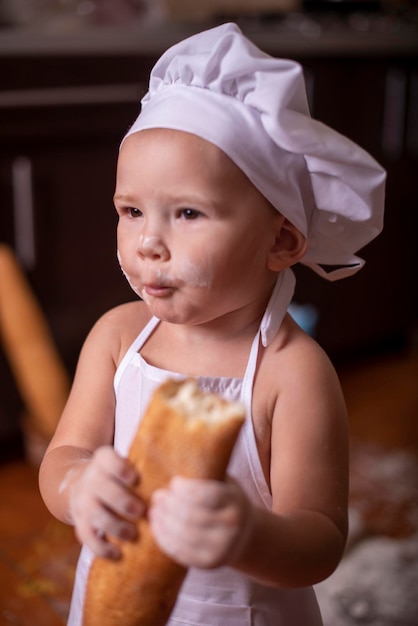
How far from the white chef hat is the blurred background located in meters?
1.00

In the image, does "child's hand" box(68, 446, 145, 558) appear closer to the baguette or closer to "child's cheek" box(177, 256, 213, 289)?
the baguette

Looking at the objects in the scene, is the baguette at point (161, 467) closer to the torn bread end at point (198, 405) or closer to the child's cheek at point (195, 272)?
the torn bread end at point (198, 405)

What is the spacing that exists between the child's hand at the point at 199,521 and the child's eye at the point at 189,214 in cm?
26

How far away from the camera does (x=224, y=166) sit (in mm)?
792

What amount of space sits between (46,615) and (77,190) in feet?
3.27

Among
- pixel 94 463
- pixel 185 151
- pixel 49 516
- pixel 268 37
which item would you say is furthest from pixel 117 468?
pixel 268 37

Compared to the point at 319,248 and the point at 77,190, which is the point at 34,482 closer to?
the point at 77,190

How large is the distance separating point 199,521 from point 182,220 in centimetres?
29

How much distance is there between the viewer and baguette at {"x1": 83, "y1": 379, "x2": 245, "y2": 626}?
0.65 meters

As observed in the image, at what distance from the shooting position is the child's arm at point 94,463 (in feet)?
2.19

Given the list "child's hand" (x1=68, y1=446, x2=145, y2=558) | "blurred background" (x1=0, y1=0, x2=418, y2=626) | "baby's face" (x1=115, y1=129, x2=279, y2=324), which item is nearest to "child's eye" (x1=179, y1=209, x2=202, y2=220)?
"baby's face" (x1=115, y1=129, x2=279, y2=324)

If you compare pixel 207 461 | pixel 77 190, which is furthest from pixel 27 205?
pixel 207 461

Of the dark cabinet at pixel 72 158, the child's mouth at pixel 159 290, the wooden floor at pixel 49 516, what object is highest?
the child's mouth at pixel 159 290

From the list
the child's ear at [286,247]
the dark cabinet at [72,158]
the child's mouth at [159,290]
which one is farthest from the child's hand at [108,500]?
the dark cabinet at [72,158]
